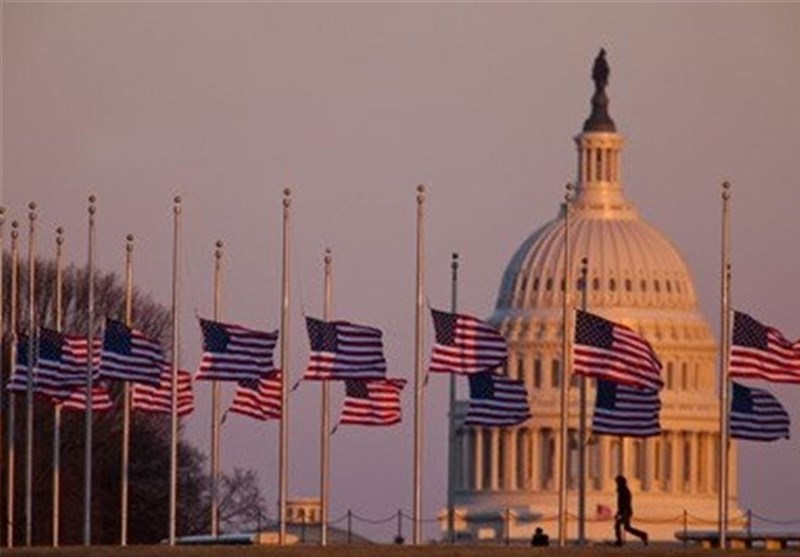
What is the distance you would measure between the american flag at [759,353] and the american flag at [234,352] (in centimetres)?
1123

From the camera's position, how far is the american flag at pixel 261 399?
135750 millimetres

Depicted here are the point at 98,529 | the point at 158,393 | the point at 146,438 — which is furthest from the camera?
the point at 146,438

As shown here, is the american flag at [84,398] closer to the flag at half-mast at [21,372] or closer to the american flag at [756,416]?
the flag at half-mast at [21,372]

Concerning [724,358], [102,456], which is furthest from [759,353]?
[102,456]

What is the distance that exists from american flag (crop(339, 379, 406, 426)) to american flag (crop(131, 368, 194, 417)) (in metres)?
5.65

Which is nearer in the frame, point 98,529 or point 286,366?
point 286,366

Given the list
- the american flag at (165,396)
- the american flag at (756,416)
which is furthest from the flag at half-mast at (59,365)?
the american flag at (756,416)

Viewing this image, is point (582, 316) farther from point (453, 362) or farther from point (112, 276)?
point (112, 276)

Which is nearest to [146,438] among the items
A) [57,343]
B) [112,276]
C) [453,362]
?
[112,276]

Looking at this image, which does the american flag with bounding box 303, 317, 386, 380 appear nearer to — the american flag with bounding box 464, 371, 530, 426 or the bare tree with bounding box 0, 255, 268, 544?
the american flag with bounding box 464, 371, 530, 426

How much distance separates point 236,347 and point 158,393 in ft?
27.8

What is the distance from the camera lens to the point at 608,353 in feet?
421

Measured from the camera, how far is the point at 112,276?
186375 mm

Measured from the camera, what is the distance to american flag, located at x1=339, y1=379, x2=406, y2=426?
133 meters
